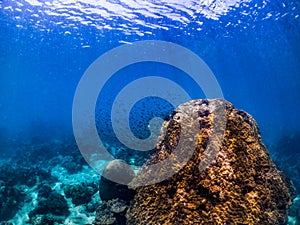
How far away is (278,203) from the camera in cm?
498

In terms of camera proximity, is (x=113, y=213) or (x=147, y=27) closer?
(x=113, y=213)

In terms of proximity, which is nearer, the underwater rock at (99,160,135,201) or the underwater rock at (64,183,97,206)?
the underwater rock at (99,160,135,201)

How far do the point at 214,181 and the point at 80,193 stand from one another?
7236mm

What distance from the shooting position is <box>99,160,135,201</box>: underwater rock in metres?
7.66

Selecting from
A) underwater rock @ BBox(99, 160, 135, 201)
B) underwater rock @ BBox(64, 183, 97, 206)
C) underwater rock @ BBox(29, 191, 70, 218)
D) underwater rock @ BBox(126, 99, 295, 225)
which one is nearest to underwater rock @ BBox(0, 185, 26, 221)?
underwater rock @ BBox(29, 191, 70, 218)

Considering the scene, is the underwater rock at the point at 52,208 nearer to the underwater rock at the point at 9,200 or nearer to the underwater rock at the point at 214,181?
the underwater rock at the point at 9,200

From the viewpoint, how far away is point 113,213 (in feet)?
22.2

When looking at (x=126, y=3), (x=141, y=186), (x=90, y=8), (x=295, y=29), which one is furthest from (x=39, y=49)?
(x=141, y=186)

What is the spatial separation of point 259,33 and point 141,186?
1096 inches

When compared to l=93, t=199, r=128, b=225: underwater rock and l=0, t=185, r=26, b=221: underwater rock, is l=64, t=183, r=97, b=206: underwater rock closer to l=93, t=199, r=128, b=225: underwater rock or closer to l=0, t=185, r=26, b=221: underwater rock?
l=0, t=185, r=26, b=221: underwater rock

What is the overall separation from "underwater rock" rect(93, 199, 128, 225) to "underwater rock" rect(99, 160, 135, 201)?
46 centimetres

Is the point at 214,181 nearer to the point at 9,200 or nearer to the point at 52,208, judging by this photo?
the point at 52,208

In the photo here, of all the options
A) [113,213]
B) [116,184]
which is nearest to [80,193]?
[116,184]

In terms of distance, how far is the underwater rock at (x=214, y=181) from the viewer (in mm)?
4375
